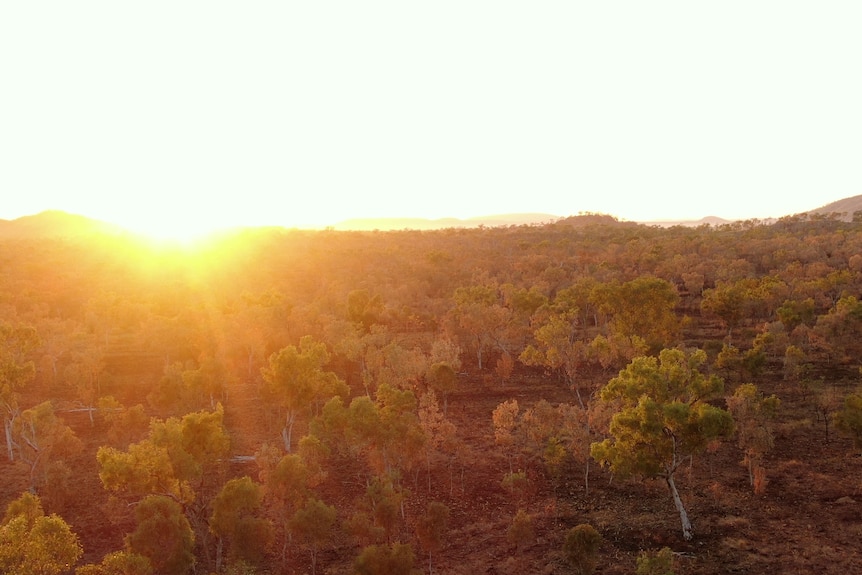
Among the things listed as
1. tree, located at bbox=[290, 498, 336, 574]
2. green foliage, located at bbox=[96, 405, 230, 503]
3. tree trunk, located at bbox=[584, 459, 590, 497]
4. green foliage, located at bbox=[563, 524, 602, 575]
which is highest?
green foliage, located at bbox=[96, 405, 230, 503]

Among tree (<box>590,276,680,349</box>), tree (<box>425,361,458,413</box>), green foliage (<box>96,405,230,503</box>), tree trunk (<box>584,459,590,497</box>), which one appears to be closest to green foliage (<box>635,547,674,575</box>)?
tree trunk (<box>584,459,590,497</box>)

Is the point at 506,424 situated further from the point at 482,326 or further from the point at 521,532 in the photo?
the point at 482,326

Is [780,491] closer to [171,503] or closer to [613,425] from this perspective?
[613,425]

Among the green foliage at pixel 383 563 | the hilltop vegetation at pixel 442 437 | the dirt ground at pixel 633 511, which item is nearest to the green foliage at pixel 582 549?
the hilltop vegetation at pixel 442 437

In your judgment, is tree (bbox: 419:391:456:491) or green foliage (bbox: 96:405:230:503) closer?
green foliage (bbox: 96:405:230:503)

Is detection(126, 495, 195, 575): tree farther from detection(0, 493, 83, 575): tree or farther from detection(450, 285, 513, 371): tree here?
detection(450, 285, 513, 371): tree

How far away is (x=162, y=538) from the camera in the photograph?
21016 mm

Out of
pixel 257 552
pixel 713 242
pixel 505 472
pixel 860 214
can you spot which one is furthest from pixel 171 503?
pixel 860 214

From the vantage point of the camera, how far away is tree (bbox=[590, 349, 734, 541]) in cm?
2236

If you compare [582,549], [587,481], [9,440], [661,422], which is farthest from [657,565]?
[9,440]

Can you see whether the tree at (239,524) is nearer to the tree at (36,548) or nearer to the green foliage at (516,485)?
the tree at (36,548)

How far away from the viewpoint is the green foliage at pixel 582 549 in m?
21.0

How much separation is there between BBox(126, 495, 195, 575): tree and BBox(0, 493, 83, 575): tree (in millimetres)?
3446

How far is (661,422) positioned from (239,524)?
17582mm
